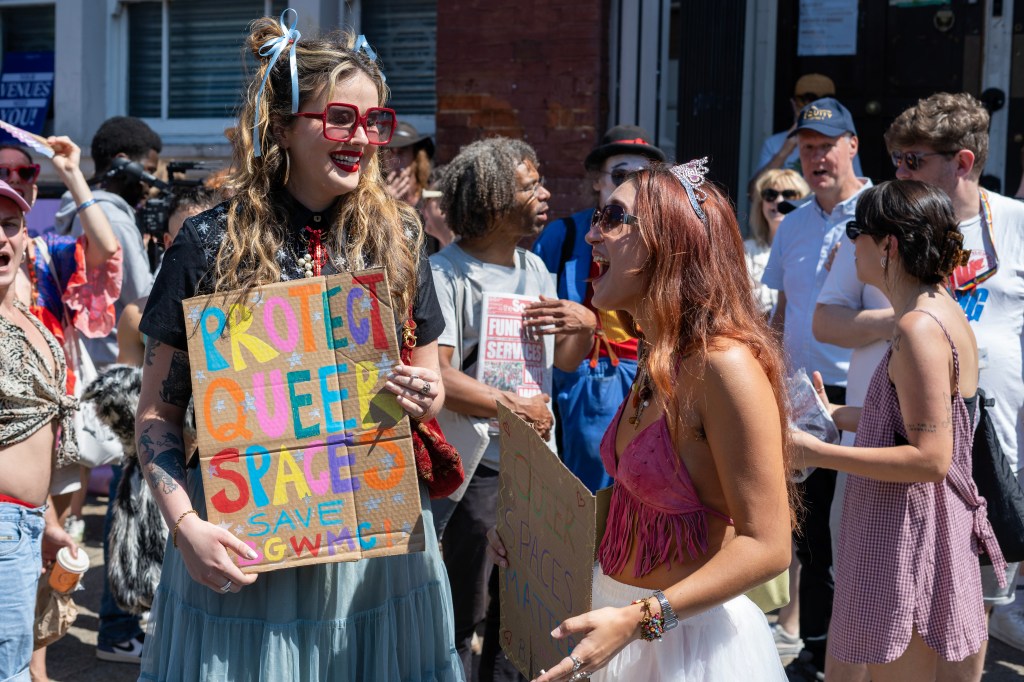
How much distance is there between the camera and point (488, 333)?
12.2 ft

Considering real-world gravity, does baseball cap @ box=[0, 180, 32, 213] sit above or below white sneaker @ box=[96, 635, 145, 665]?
above

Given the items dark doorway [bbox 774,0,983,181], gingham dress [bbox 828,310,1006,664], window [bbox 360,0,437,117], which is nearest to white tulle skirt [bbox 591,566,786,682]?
gingham dress [bbox 828,310,1006,664]

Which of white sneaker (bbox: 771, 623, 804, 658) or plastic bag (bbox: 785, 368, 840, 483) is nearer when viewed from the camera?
plastic bag (bbox: 785, 368, 840, 483)

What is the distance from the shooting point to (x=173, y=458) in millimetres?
2334

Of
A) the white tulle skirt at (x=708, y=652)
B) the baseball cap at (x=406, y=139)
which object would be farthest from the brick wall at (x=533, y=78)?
the white tulle skirt at (x=708, y=652)

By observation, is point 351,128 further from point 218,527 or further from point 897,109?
point 897,109

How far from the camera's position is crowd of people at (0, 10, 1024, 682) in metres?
2.13

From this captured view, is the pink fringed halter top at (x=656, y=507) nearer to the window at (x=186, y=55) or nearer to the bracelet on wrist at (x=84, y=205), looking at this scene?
the bracelet on wrist at (x=84, y=205)

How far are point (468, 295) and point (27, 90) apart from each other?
6517mm

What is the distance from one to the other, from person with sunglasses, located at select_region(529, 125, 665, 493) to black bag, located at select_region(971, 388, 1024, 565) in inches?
45.2

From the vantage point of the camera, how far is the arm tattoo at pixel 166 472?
229 centimetres

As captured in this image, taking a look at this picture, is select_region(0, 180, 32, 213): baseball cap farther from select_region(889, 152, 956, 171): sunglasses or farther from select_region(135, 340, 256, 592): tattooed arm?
select_region(889, 152, 956, 171): sunglasses

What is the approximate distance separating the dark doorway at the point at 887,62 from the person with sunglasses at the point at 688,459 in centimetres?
513

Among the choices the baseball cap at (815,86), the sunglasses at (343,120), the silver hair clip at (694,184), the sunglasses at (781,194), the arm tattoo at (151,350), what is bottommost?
the arm tattoo at (151,350)
